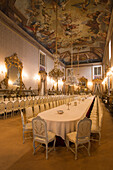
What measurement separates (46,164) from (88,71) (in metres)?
23.0

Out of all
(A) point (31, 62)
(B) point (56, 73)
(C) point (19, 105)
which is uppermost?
(A) point (31, 62)

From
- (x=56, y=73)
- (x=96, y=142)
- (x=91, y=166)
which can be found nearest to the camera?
(x=91, y=166)

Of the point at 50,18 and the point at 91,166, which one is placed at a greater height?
the point at 50,18

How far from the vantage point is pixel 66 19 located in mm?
10727

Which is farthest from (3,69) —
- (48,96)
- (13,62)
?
(48,96)

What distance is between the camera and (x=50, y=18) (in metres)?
10.4

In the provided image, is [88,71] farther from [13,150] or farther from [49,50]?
[13,150]

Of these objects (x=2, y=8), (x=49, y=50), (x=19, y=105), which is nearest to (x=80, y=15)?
(x=2, y=8)

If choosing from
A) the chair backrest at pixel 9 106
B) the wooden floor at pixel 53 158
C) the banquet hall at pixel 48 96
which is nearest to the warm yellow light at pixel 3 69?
the banquet hall at pixel 48 96

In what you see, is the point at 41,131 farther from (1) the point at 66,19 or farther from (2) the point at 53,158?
(1) the point at 66,19

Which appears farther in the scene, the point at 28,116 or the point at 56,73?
the point at 56,73

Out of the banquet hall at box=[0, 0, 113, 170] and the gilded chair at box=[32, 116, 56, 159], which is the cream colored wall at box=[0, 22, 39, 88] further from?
the gilded chair at box=[32, 116, 56, 159]

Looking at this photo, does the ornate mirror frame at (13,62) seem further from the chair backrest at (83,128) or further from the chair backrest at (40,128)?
the chair backrest at (83,128)

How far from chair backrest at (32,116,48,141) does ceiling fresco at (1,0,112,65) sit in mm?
7451
